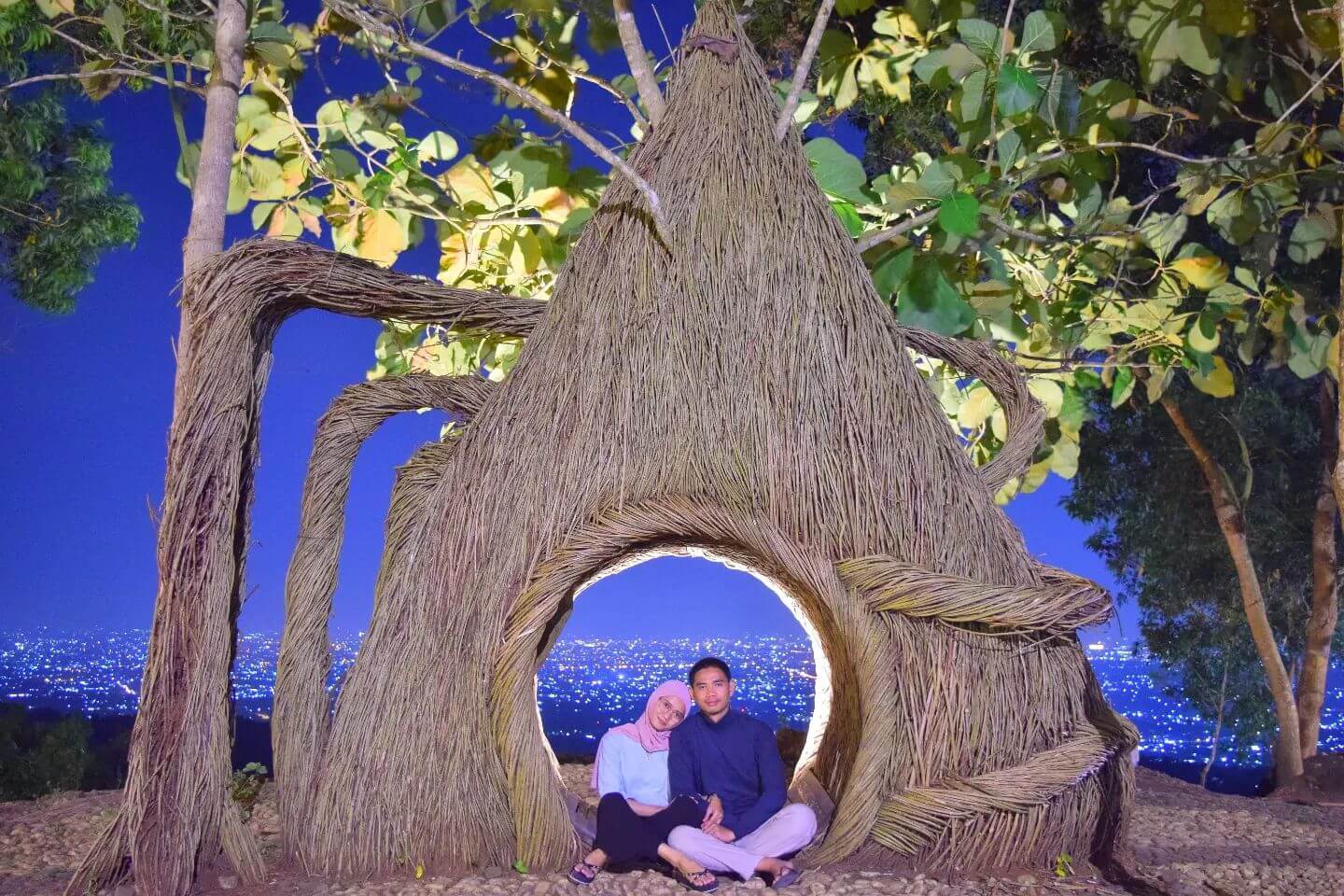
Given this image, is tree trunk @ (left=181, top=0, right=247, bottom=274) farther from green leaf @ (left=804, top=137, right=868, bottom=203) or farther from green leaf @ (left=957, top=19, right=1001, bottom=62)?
green leaf @ (left=957, top=19, right=1001, bottom=62)

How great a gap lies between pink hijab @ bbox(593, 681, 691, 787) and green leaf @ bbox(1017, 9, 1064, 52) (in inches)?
100

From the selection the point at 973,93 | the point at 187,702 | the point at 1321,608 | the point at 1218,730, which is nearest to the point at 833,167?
the point at 973,93

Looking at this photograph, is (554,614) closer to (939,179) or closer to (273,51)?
(939,179)

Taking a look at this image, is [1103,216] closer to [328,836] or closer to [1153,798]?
[1153,798]

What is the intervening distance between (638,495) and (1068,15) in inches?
210

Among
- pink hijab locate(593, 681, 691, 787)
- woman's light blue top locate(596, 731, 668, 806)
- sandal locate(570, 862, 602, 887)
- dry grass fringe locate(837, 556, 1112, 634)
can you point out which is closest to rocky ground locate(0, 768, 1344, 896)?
sandal locate(570, 862, 602, 887)

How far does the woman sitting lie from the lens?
333 cm

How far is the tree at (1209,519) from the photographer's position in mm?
8508

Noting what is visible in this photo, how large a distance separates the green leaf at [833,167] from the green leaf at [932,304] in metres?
0.41

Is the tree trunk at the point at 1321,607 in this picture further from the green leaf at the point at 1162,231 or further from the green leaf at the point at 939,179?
the green leaf at the point at 939,179

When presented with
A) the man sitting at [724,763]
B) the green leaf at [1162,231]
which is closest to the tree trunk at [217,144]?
the man sitting at [724,763]

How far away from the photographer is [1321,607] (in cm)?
749

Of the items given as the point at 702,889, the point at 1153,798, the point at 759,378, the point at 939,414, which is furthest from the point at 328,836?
the point at 1153,798

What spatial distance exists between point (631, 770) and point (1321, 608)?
5912 millimetres
